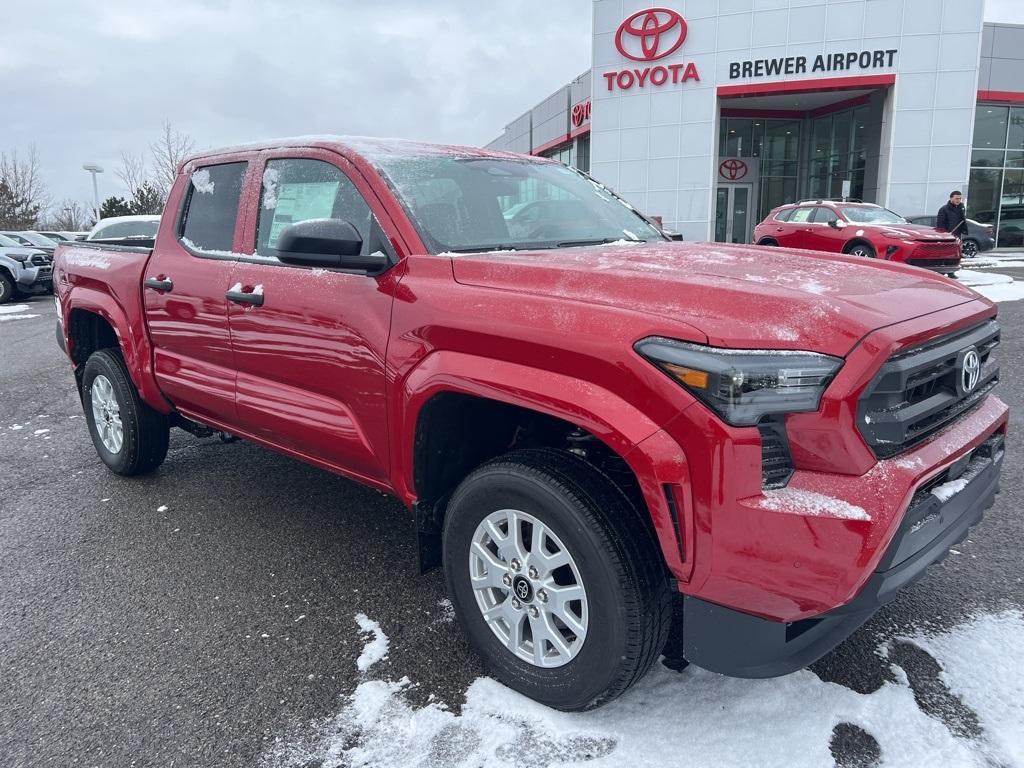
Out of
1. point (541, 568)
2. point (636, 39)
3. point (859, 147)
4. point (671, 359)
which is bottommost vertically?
point (541, 568)

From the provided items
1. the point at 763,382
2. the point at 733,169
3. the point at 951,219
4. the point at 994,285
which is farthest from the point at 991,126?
the point at 763,382

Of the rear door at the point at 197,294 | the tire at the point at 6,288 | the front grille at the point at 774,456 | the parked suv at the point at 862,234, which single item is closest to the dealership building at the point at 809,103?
the parked suv at the point at 862,234

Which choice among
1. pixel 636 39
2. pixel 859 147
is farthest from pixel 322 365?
pixel 859 147

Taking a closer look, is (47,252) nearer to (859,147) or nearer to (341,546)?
(341,546)

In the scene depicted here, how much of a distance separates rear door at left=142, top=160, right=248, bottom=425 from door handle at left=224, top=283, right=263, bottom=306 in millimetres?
78

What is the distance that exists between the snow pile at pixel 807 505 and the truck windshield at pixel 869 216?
1486cm

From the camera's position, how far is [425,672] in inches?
103

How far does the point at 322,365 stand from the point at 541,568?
124cm

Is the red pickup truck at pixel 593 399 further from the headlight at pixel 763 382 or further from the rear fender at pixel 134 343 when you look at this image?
the rear fender at pixel 134 343

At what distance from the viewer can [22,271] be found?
15.9m

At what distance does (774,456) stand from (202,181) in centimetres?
327

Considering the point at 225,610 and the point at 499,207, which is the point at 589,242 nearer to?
the point at 499,207

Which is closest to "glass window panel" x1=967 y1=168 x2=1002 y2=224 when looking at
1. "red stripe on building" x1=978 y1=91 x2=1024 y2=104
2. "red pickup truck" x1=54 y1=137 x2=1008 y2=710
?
"red stripe on building" x1=978 y1=91 x2=1024 y2=104

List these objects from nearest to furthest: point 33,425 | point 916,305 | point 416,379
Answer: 1. point 916,305
2. point 416,379
3. point 33,425
